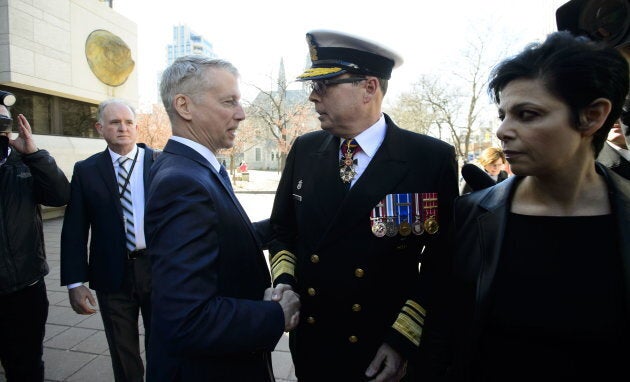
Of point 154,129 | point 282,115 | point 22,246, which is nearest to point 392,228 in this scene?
point 22,246

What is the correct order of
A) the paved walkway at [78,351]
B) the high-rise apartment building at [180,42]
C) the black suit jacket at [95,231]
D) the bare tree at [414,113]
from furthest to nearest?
1. the high-rise apartment building at [180,42]
2. the bare tree at [414,113]
3. the paved walkway at [78,351]
4. the black suit jacket at [95,231]

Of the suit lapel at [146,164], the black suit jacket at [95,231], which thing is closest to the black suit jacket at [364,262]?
the black suit jacket at [95,231]

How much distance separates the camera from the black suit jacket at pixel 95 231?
8.86ft

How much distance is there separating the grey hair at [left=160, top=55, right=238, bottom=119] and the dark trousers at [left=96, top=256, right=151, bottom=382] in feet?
4.98

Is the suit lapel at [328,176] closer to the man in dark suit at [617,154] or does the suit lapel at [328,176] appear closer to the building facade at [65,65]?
the man in dark suit at [617,154]

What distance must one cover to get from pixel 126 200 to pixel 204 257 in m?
1.84

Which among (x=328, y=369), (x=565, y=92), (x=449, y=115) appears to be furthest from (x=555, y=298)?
(x=449, y=115)

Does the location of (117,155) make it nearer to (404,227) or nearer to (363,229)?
(363,229)

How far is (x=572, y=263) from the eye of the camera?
138 cm

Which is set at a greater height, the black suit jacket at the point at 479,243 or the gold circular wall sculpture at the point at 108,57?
the gold circular wall sculpture at the point at 108,57

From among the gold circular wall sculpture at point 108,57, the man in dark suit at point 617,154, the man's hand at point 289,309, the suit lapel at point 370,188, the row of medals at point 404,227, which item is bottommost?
the man's hand at point 289,309

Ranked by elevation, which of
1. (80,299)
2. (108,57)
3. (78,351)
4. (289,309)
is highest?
(108,57)

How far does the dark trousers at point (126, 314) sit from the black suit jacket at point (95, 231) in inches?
3.1

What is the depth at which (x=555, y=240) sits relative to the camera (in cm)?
144
